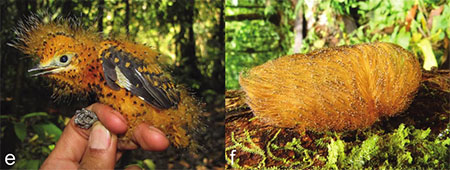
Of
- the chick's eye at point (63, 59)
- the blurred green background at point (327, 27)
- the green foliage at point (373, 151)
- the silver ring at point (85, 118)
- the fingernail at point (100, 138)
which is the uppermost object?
the blurred green background at point (327, 27)

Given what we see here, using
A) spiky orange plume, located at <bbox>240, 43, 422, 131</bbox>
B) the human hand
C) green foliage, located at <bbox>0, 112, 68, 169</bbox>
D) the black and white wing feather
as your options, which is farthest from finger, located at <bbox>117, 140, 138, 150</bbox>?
green foliage, located at <bbox>0, 112, 68, 169</bbox>

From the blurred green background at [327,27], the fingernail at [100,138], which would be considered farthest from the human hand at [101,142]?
the blurred green background at [327,27]

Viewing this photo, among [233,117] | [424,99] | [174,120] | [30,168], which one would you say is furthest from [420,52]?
[30,168]

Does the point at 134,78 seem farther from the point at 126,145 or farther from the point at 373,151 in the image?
the point at 373,151

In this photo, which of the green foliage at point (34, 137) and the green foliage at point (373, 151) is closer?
the green foliage at point (373, 151)

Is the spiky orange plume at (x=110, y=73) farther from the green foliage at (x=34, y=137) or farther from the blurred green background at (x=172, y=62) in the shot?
the green foliage at (x=34, y=137)

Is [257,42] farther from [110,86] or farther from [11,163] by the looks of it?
[11,163]

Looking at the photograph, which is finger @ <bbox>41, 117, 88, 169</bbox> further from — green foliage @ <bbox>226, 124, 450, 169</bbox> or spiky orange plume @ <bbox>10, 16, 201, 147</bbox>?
green foliage @ <bbox>226, 124, 450, 169</bbox>
